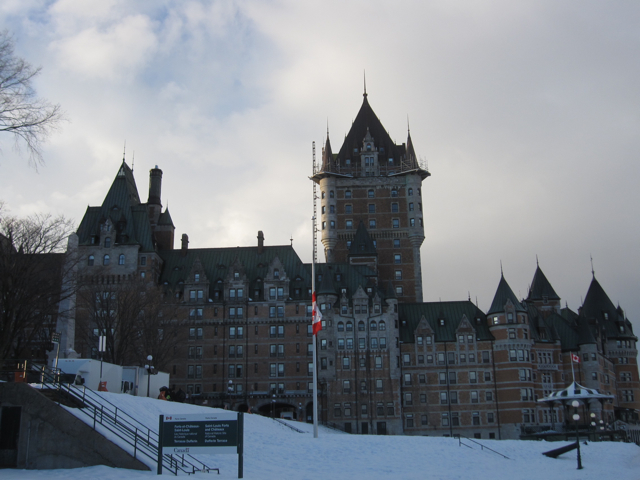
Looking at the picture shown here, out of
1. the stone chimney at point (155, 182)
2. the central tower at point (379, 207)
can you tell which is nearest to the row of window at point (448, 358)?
the central tower at point (379, 207)

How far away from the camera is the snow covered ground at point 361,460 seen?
30.8 metres

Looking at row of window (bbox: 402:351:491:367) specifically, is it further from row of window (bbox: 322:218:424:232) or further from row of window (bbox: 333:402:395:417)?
row of window (bbox: 322:218:424:232)

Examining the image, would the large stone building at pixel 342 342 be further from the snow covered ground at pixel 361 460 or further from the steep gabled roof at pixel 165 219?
the snow covered ground at pixel 361 460

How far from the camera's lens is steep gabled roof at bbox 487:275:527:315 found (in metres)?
88.1

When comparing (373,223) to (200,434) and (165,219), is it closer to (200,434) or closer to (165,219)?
(165,219)

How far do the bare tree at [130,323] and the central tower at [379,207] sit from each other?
32.5 metres

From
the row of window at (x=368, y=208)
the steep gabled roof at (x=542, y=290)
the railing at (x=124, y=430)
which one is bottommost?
the railing at (x=124, y=430)

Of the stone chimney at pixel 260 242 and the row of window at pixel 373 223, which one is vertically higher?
the row of window at pixel 373 223

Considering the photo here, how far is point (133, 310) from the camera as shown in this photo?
66.0m

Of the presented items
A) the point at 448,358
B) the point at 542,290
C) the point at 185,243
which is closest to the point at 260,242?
the point at 185,243

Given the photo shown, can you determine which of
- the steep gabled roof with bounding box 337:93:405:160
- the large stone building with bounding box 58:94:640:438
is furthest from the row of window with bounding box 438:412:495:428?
the steep gabled roof with bounding box 337:93:405:160

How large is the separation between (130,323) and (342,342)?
2964cm

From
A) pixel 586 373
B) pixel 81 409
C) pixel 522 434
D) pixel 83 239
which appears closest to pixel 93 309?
pixel 83 239

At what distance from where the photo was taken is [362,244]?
325ft
